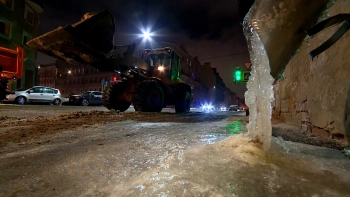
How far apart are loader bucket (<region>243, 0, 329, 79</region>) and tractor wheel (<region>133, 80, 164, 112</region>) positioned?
532 centimetres

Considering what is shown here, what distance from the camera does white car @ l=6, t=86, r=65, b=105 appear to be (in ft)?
45.6

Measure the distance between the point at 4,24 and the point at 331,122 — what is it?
25.2 meters

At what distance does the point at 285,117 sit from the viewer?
533 centimetres

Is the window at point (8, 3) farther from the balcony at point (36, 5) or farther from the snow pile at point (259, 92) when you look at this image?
the snow pile at point (259, 92)

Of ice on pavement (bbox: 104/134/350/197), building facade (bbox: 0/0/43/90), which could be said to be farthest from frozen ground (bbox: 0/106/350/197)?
building facade (bbox: 0/0/43/90)

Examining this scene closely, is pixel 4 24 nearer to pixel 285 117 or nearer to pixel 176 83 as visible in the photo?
pixel 176 83

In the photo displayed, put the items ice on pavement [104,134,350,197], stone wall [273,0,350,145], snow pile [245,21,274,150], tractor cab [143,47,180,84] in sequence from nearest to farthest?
ice on pavement [104,134,350,197]
snow pile [245,21,274,150]
stone wall [273,0,350,145]
tractor cab [143,47,180,84]

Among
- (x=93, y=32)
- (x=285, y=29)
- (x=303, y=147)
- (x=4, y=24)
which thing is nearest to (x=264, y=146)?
(x=303, y=147)

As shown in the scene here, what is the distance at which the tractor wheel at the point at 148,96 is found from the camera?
7.26 metres

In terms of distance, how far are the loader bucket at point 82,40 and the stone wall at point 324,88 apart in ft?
15.9

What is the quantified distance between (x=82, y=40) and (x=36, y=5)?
73.9 feet

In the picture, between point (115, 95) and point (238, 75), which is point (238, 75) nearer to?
point (238, 75)

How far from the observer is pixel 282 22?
7.02 feet

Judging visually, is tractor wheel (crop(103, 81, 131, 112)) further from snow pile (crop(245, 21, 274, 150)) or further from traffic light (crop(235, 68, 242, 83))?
traffic light (crop(235, 68, 242, 83))
